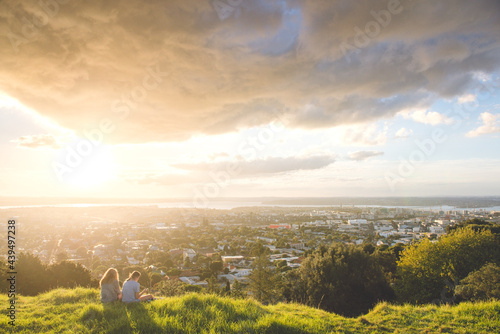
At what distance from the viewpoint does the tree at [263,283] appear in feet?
60.5

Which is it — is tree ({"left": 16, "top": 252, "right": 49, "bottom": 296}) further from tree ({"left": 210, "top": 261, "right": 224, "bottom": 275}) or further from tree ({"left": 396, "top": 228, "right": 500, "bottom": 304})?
tree ({"left": 396, "top": 228, "right": 500, "bottom": 304})

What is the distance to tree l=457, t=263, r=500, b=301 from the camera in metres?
9.64

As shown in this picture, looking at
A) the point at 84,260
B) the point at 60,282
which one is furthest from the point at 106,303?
the point at 84,260

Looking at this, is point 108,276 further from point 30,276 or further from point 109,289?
point 30,276

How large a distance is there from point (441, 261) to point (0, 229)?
Answer: 4268 cm

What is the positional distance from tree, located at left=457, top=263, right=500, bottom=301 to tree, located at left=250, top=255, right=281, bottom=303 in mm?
10321

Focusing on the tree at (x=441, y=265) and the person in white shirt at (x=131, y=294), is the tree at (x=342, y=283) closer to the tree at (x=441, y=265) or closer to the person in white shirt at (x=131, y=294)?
the tree at (x=441, y=265)

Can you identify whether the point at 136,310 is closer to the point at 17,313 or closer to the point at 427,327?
the point at 17,313

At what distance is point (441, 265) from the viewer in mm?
15117

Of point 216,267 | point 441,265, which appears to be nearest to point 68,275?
point 216,267

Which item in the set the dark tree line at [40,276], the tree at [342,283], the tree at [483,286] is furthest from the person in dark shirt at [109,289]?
the tree at [483,286]

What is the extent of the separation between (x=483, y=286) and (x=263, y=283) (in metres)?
12.5

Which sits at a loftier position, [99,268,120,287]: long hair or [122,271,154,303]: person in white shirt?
[99,268,120,287]: long hair

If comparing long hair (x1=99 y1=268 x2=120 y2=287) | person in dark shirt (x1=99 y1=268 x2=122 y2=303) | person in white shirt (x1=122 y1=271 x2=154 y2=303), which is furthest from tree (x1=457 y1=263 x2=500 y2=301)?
long hair (x1=99 y1=268 x2=120 y2=287)
